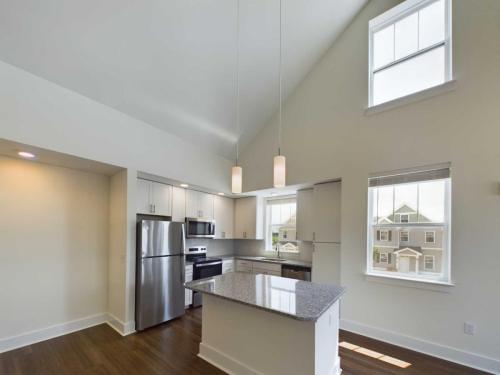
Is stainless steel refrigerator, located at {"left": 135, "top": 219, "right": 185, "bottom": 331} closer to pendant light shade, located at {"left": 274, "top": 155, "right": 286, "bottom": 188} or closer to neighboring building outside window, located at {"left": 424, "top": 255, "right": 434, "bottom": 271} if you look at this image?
pendant light shade, located at {"left": 274, "top": 155, "right": 286, "bottom": 188}

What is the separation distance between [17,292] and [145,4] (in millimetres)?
3746

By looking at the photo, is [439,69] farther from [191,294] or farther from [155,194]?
[191,294]

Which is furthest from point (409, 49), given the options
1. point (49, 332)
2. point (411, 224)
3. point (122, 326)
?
point (49, 332)

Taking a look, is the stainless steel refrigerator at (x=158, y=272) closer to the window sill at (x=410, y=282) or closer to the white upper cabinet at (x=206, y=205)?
the white upper cabinet at (x=206, y=205)

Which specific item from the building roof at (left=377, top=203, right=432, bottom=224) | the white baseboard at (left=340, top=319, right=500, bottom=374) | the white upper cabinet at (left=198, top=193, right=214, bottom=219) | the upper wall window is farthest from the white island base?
the upper wall window

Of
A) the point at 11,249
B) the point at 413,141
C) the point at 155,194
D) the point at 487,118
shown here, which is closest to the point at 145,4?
the point at 155,194

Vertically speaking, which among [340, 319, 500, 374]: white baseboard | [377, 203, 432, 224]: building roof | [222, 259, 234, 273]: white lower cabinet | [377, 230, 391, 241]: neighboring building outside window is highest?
[377, 203, 432, 224]: building roof

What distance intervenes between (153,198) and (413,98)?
13.3 ft

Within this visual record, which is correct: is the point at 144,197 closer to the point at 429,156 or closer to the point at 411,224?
the point at 411,224

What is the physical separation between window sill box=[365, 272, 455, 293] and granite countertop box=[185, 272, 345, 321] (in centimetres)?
111

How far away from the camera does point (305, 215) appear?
457 cm

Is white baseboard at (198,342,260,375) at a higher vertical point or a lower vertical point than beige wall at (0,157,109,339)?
lower

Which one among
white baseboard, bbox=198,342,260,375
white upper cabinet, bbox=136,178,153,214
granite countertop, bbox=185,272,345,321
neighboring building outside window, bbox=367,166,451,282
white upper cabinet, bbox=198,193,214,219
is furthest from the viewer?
white upper cabinet, bbox=198,193,214,219

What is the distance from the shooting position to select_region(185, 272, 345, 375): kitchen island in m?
1.93
